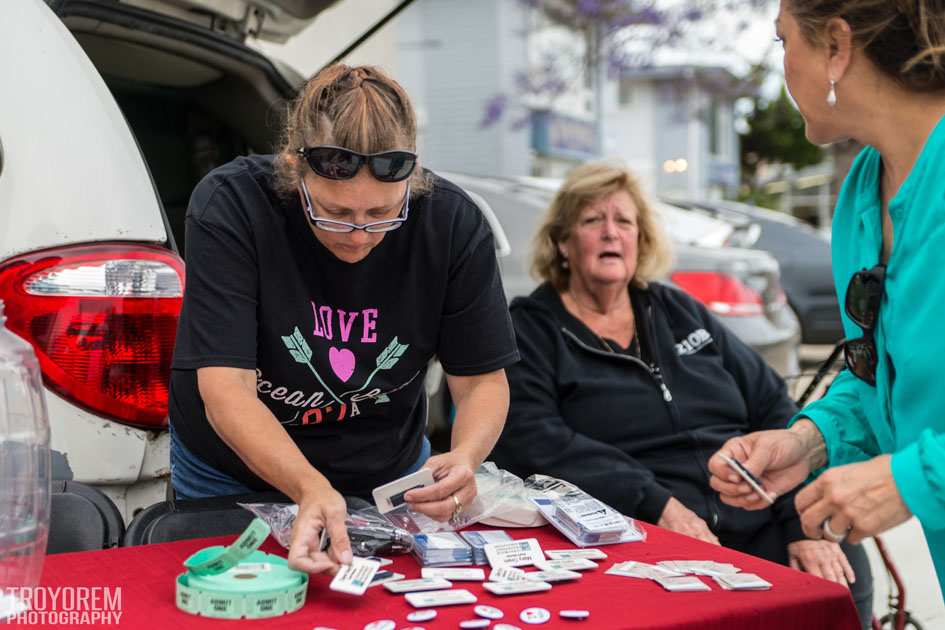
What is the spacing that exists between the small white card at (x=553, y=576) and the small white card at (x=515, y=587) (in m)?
0.03

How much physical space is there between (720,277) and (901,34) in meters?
3.70

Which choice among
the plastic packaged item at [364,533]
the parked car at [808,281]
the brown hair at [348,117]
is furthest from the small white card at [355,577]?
the parked car at [808,281]

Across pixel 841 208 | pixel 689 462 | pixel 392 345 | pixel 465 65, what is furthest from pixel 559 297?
pixel 465 65

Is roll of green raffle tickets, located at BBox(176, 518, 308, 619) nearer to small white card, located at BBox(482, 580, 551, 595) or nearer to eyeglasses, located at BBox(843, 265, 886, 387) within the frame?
small white card, located at BBox(482, 580, 551, 595)

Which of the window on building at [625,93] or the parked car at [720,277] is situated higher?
the window on building at [625,93]

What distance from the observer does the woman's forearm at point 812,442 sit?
5.99ft

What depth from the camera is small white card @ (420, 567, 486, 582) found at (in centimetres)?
158

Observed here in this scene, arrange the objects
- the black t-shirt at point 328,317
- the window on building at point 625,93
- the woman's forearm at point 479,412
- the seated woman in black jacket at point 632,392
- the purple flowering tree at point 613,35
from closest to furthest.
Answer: the black t-shirt at point 328,317 < the woman's forearm at point 479,412 < the seated woman in black jacket at point 632,392 < the purple flowering tree at point 613,35 < the window on building at point 625,93

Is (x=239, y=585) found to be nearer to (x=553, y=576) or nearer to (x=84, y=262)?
(x=553, y=576)

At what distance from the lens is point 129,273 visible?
80.8 inches

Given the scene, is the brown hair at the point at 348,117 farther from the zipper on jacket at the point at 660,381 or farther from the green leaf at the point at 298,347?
the zipper on jacket at the point at 660,381

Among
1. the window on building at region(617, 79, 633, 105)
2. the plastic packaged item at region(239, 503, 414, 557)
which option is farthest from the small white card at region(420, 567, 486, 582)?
the window on building at region(617, 79, 633, 105)

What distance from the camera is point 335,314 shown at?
6.72 feet

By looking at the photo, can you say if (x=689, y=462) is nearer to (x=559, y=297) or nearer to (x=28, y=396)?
(x=559, y=297)
